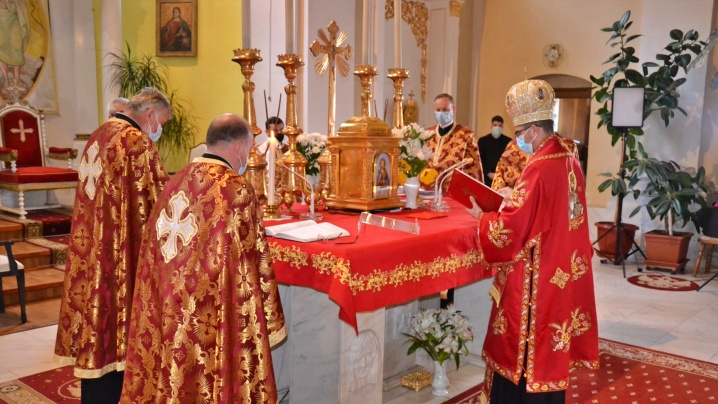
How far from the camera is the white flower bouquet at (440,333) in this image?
13.9ft

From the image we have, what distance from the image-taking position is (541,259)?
3.21 meters

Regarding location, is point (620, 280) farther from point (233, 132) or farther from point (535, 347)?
point (233, 132)

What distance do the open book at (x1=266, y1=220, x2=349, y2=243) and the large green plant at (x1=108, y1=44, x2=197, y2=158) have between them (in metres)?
7.70

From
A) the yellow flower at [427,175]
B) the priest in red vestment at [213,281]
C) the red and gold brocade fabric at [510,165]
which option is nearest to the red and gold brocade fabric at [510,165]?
the red and gold brocade fabric at [510,165]

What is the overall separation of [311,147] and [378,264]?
4.49 ft

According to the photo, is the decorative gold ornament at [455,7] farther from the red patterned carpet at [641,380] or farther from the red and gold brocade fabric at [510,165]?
the red patterned carpet at [641,380]

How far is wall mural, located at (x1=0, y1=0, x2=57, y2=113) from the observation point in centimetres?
941

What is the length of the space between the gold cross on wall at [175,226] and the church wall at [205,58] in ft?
27.4

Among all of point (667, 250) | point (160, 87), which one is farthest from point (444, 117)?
point (160, 87)

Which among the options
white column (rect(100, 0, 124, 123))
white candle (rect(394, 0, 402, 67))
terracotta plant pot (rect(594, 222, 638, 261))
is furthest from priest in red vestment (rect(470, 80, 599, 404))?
white column (rect(100, 0, 124, 123))

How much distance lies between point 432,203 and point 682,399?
2.15m

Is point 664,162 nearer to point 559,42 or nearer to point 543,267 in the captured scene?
point 559,42

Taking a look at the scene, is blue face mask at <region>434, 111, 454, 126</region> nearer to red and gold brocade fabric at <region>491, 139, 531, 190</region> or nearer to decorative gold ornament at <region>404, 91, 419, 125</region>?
red and gold brocade fabric at <region>491, 139, 531, 190</region>

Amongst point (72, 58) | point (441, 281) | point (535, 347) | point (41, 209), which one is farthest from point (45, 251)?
point (535, 347)
